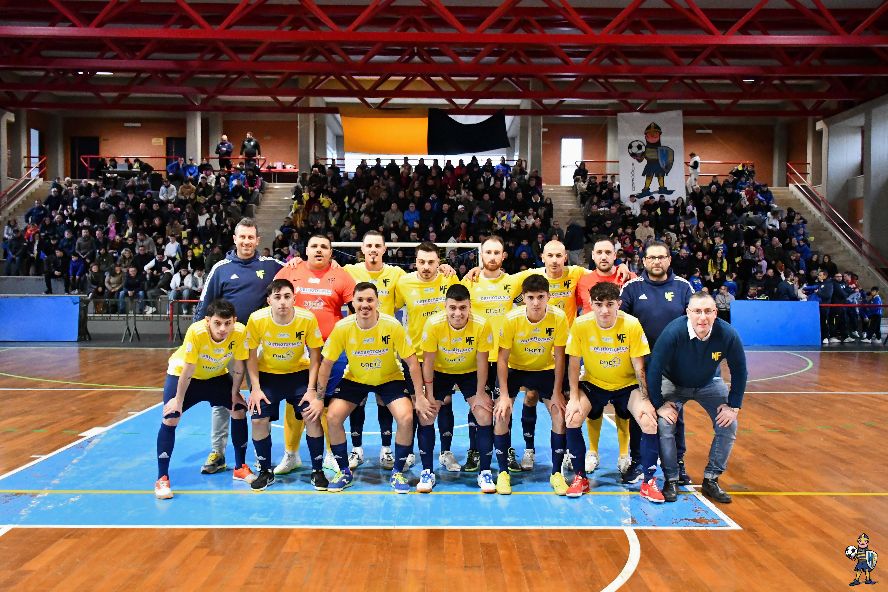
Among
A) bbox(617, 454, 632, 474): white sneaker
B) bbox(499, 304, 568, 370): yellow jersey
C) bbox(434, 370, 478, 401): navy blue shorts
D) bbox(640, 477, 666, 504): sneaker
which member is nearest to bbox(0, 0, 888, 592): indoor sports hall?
bbox(617, 454, 632, 474): white sneaker

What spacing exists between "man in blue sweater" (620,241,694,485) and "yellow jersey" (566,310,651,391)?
0.38 meters

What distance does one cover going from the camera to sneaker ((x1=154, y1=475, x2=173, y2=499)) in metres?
6.16

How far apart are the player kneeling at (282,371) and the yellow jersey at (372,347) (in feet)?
0.95

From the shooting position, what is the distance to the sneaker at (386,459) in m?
7.21

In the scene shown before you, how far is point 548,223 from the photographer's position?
73.5ft

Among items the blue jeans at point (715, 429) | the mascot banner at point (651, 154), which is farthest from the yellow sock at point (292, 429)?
the mascot banner at point (651, 154)

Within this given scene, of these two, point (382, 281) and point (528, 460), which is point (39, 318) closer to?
point (382, 281)

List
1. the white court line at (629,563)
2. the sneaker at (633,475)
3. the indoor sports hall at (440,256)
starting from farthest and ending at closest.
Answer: the sneaker at (633,475)
the indoor sports hall at (440,256)
the white court line at (629,563)

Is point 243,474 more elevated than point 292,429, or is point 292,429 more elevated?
point 292,429

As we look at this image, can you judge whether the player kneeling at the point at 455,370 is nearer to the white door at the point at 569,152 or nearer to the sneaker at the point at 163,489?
the sneaker at the point at 163,489

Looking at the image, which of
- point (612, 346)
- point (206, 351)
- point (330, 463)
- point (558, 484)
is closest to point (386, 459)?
point (330, 463)

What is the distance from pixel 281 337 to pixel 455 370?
1.57 meters

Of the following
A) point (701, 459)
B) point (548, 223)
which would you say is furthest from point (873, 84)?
point (701, 459)

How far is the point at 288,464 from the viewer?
707 cm
